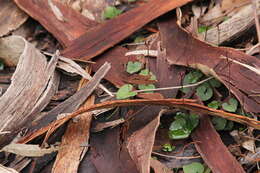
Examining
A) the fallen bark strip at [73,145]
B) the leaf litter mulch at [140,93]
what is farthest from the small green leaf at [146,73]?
the fallen bark strip at [73,145]

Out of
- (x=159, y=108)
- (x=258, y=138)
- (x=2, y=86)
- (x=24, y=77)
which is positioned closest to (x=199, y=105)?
(x=159, y=108)

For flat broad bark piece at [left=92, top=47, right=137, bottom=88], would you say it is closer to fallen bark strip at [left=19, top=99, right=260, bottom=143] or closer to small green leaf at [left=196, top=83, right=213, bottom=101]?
fallen bark strip at [left=19, top=99, right=260, bottom=143]

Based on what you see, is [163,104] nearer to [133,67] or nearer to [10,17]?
[133,67]

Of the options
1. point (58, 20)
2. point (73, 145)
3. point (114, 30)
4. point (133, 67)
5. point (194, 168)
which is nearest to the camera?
point (194, 168)

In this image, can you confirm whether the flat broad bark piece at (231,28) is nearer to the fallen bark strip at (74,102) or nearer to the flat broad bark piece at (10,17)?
the fallen bark strip at (74,102)

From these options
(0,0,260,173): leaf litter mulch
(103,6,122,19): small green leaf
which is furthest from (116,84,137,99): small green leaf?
(103,6,122,19): small green leaf

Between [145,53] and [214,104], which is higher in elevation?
[145,53]

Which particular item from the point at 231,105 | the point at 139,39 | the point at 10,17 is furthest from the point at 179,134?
the point at 10,17
